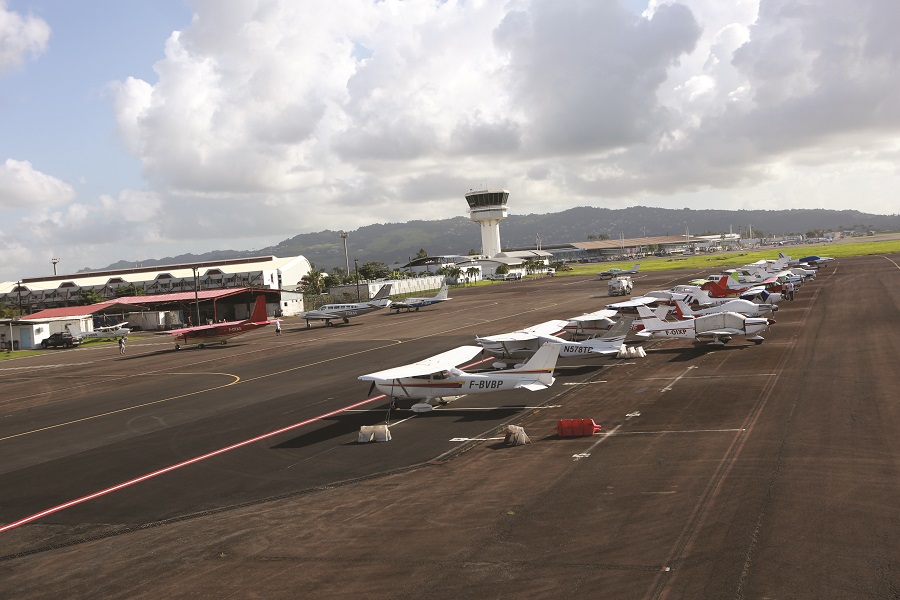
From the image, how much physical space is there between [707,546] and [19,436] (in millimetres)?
31586

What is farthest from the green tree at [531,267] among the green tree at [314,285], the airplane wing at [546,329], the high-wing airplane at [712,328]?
the airplane wing at [546,329]

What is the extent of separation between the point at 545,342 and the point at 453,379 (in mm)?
7461

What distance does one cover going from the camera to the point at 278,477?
21.9 meters

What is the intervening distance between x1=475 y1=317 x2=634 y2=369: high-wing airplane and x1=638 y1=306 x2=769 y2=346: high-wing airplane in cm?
446

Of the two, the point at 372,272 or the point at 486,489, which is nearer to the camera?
the point at 486,489

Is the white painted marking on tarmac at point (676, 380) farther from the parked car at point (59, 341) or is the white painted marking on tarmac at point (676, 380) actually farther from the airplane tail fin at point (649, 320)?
the parked car at point (59, 341)

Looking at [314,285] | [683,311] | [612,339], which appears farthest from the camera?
[314,285]

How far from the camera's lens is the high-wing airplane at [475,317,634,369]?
3534cm

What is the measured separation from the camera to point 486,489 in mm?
18688

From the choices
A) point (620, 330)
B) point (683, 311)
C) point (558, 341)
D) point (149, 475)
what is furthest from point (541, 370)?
point (683, 311)

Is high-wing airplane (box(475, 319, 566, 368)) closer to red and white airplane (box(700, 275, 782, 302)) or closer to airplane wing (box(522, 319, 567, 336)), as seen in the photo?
airplane wing (box(522, 319, 567, 336))

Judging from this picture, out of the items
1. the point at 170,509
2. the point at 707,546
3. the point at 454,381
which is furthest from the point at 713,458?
the point at 170,509

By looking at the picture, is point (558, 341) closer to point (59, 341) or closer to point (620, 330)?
point (620, 330)

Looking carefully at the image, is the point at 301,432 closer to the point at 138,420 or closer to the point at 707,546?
the point at 138,420
